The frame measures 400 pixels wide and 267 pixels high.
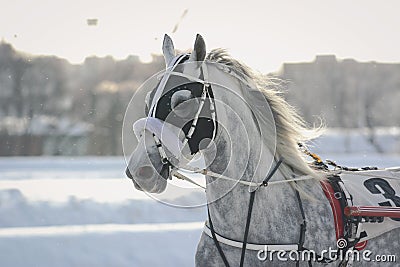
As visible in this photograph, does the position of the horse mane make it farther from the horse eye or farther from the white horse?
the horse eye

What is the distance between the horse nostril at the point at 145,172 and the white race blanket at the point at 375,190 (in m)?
1.27

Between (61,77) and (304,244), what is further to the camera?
(61,77)

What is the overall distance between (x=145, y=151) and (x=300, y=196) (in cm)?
92

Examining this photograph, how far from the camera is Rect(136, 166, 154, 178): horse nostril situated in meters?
3.19

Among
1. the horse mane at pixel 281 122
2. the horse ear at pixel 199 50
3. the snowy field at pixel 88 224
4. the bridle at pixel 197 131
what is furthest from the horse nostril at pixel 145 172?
the snowy field at pixel 88 224

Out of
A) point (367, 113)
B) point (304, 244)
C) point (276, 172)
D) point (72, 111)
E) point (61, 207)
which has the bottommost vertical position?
point (367, 113)

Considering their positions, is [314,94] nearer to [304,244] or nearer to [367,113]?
[367,113]

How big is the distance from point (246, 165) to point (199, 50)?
0.63 meters

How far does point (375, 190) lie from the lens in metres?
4.10

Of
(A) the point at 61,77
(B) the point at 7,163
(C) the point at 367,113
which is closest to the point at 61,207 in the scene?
(B) the point at 7,163

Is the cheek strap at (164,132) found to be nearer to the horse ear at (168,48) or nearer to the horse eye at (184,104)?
the horse eye at (184,104)

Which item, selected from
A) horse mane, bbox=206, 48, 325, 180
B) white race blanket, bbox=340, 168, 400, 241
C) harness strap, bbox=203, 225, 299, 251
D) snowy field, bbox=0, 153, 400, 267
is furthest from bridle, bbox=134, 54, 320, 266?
snowy field, bbox=0, 153, 400, 267

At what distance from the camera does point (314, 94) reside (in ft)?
122

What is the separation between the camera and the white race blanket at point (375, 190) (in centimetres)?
393
